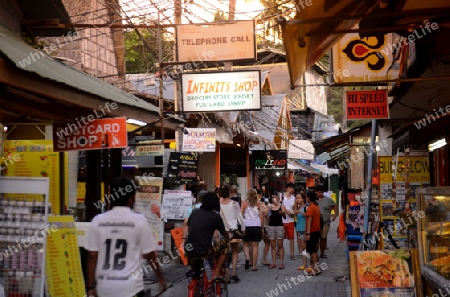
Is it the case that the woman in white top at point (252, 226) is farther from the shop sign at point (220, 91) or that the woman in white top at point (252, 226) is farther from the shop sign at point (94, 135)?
the shop sign at point (94, 135)

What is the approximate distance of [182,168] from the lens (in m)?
15.4

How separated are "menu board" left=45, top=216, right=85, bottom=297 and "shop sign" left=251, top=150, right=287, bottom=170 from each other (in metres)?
18.5

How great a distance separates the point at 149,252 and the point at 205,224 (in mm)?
3488

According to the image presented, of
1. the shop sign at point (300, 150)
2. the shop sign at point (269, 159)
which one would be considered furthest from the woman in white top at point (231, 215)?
the shop sign at point (300, 150)

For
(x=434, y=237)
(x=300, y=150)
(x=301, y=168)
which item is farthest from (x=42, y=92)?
(x=301, y=168)

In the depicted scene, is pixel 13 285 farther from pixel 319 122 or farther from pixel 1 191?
pixel 319 122

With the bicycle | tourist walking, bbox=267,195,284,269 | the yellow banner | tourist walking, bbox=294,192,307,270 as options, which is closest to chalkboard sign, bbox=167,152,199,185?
tourist walking, bbox=267,195,284,269

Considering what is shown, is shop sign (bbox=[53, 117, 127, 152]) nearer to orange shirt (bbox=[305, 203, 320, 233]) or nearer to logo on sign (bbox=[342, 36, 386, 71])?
logo on sign (bbox=[342, 36, 386, 71])

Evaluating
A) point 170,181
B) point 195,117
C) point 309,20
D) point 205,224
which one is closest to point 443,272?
point 309,20

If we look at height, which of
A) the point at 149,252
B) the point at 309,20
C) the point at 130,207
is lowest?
the point at 149,252

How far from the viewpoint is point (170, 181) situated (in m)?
15.3

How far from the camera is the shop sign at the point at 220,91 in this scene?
13.2 metres

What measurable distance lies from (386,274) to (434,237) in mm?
723

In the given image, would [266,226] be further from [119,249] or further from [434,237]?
[119,249]
